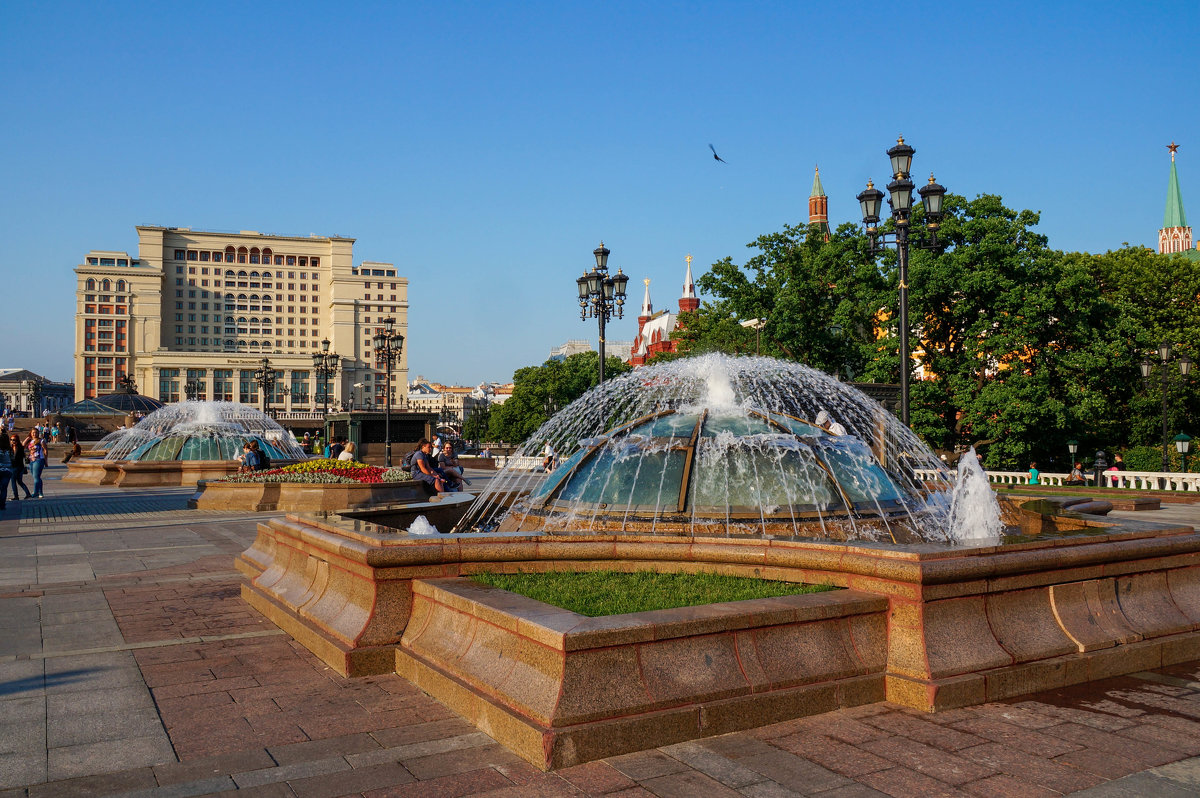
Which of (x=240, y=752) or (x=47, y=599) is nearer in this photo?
(x=240, y=752)

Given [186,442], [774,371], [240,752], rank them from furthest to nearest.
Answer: [186,442] → [774,371] → [240,752]

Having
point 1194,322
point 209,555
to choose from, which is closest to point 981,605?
point 209,555

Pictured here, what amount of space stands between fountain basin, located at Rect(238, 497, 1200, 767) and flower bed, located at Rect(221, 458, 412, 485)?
1198 cm

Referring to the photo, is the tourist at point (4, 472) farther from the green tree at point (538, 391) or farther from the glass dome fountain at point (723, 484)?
the green tree at point (538, 391)

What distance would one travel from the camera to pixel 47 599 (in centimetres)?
825

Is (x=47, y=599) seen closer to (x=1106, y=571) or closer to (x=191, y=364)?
(x=1106, y=571)

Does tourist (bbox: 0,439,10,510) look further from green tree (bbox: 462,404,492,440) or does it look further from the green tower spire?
the green tower spire

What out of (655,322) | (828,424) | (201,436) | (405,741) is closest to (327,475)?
(201,436)

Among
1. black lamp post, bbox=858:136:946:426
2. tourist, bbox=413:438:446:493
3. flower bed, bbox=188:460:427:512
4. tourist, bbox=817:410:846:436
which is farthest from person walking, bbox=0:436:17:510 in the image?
black lamp post, bbox=858:136:946:426

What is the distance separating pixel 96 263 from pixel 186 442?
127589 mm

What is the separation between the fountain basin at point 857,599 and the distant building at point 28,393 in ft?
481

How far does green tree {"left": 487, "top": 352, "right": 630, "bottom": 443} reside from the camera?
85062mm

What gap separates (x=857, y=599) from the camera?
16.4 ft

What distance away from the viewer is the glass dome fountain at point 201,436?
1100 inches
